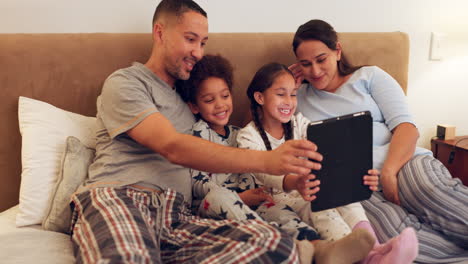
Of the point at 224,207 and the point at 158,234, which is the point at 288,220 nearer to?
the point at 224,207

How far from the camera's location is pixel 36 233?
1.10 metres

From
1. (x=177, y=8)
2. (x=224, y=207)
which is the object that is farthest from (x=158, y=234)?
(x=177, y=8)

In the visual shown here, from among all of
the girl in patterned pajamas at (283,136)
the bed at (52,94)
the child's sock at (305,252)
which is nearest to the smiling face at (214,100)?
the girl in patterned pajamas at (283,136)

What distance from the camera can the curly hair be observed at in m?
1.35

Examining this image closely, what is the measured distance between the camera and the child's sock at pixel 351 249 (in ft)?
2.78

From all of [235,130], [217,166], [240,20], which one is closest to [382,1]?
[240,20]

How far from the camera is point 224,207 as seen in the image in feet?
3.49

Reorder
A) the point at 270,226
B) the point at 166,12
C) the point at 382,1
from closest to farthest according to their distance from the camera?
the point at 270,226 → the point at 166,12 → the point at 382,1

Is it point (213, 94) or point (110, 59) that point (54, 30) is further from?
point (213, 94)

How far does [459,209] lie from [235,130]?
2.68ft

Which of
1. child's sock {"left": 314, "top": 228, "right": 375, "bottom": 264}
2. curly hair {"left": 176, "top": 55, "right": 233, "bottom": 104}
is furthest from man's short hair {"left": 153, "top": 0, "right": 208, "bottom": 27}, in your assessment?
child's sock {"left": 314, "top": 228, "right": 375, "bottom": 264}

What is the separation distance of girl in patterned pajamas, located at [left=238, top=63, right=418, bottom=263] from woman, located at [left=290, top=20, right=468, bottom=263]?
0.12 m

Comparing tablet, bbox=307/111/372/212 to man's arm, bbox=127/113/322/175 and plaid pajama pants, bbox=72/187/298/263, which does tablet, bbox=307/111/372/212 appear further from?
plaid pajama pants, bbox=72/187/298/263

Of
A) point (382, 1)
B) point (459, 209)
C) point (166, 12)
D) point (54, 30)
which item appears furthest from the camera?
point (382, 1)
